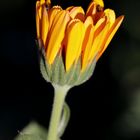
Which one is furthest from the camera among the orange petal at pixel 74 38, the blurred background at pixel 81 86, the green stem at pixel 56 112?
the blurred background at pixel 81 86

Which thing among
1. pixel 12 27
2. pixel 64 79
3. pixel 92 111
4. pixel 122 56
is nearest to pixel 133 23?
pixel 122 56

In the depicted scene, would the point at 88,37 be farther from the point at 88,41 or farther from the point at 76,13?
the point at 76,13

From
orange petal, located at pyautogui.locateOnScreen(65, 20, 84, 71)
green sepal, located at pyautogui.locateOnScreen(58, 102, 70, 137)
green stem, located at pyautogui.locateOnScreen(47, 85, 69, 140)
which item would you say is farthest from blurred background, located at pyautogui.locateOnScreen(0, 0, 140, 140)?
orange petal, located at pyautogui.locateOnScreen(65, 20, 84, 71)

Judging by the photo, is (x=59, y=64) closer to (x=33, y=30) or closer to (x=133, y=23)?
(x=133, y=23)

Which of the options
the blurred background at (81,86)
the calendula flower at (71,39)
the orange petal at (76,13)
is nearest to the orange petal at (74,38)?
the calendula flower at (71,39)

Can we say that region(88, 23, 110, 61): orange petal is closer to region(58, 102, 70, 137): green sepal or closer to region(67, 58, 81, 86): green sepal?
region(67, 58, 81, 86): green sepal

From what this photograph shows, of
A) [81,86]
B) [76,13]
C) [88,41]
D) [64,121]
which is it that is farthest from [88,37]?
[81,86]

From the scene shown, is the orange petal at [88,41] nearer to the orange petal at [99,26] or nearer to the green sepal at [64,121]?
the orange petal at [99,26]
